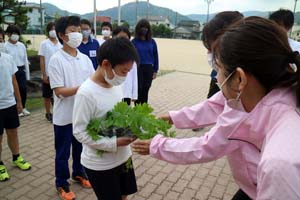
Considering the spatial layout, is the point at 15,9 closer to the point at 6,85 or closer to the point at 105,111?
the point at 6,85

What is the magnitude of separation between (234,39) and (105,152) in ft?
4.18

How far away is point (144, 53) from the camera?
5664 millimetres

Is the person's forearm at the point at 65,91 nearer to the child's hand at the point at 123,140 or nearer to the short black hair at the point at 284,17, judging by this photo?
the child's hand at the point at 123,140

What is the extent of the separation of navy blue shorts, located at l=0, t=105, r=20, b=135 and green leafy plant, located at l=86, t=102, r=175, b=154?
2.02 metres

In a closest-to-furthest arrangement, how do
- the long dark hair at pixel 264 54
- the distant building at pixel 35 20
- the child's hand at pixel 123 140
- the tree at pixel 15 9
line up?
the long dark hair at pixel 264 54 < the child's hand at pixel 123 140 < the tree at pixel 15 9 < the distant building at pixel 35 20

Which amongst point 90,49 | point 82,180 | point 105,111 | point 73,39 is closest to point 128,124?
point 105,111

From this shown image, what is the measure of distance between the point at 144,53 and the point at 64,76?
9.62 ft

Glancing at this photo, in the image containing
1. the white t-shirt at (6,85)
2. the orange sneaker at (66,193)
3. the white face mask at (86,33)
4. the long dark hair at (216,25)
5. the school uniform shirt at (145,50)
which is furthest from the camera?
the school uniform shirt at (145,50)

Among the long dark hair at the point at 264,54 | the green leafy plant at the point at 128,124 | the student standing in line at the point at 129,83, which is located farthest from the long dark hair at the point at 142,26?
A: the long dark hair at the point at 264,54

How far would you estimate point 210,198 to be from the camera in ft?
11.1

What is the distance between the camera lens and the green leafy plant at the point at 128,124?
1810mm

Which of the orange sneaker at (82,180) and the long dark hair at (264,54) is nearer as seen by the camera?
the long dark hair at (264,54)

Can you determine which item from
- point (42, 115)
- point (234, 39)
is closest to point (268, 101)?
point (234, 39)

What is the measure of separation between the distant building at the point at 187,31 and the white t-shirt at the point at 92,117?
209ft
